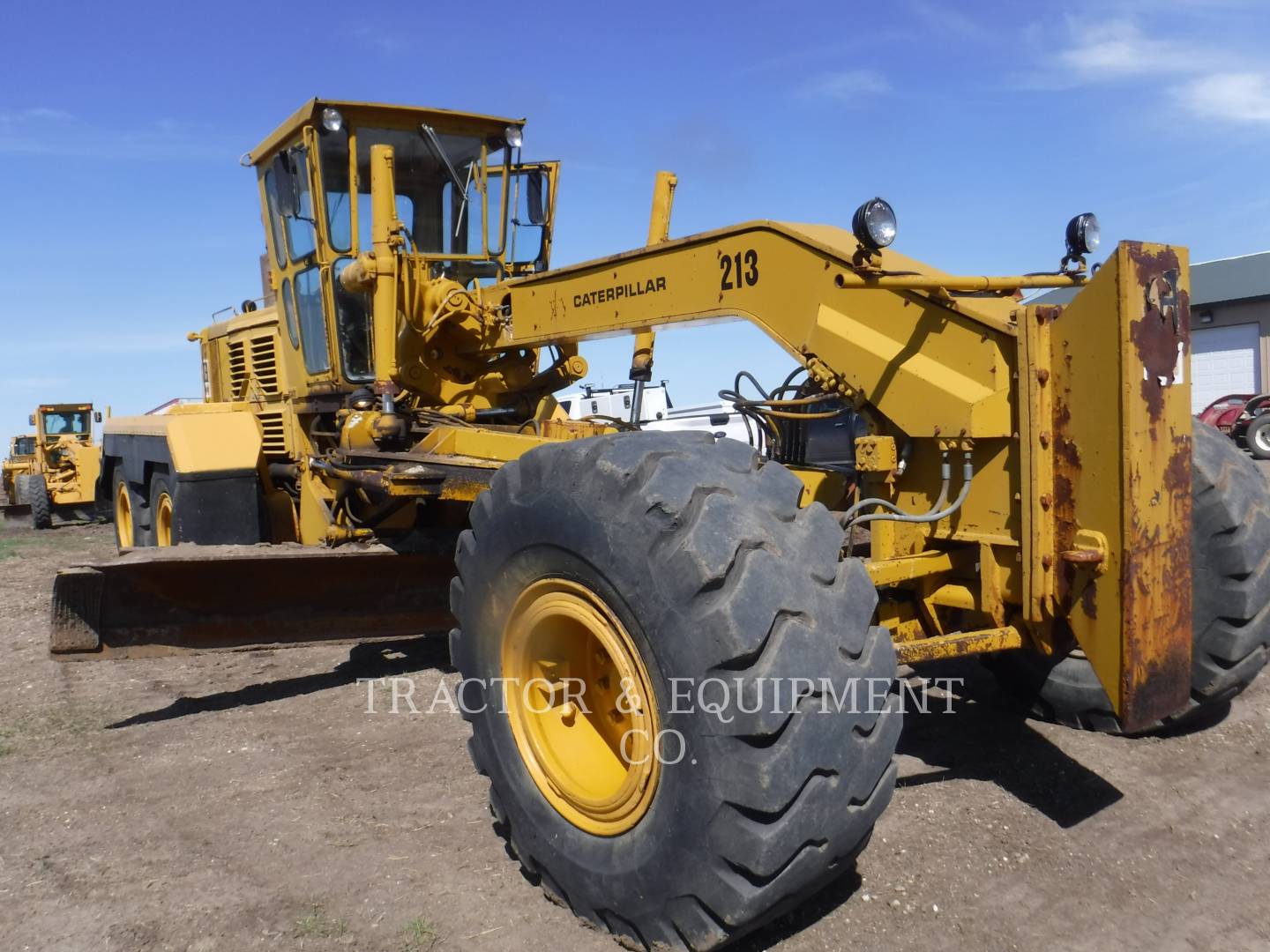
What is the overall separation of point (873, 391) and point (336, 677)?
388 centimetres

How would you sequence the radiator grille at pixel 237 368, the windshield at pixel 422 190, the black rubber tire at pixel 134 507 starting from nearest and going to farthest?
the windshield at pixel 422 190
the radiator grille at pixel 237 368
the black rubber tire at pixel 134 507

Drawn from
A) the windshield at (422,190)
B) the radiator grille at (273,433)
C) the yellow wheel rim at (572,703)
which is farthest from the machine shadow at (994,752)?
the radiator grille at (273,433)

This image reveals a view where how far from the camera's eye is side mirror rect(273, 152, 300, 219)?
6.56 metres

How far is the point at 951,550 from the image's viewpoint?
3670 mm

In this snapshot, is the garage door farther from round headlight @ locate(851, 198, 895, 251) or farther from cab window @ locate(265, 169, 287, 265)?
round headlight @ locate(851, 198, 895, 251)

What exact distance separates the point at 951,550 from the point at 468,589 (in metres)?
1.69

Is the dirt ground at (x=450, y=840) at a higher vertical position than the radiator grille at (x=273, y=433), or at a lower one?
lower

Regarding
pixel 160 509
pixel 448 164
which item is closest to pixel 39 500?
pixel 160 509

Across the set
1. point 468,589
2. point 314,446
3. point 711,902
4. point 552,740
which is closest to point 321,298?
point 314,446

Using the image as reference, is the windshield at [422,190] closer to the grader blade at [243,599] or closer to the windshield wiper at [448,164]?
the windshield wiper at [448,164]

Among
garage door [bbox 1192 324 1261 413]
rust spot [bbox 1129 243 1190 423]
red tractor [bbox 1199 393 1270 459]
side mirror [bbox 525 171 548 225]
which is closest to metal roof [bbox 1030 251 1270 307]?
garage door [bbox 1192 324 1261 413]

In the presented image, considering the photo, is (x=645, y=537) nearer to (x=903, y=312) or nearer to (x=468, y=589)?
(x=468, y=589)

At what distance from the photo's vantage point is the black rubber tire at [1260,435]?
1994 centimetres

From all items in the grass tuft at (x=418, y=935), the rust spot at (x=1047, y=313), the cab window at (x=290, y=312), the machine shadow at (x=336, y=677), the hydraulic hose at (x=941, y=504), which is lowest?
the grass tuft at (x=418, y=935)
